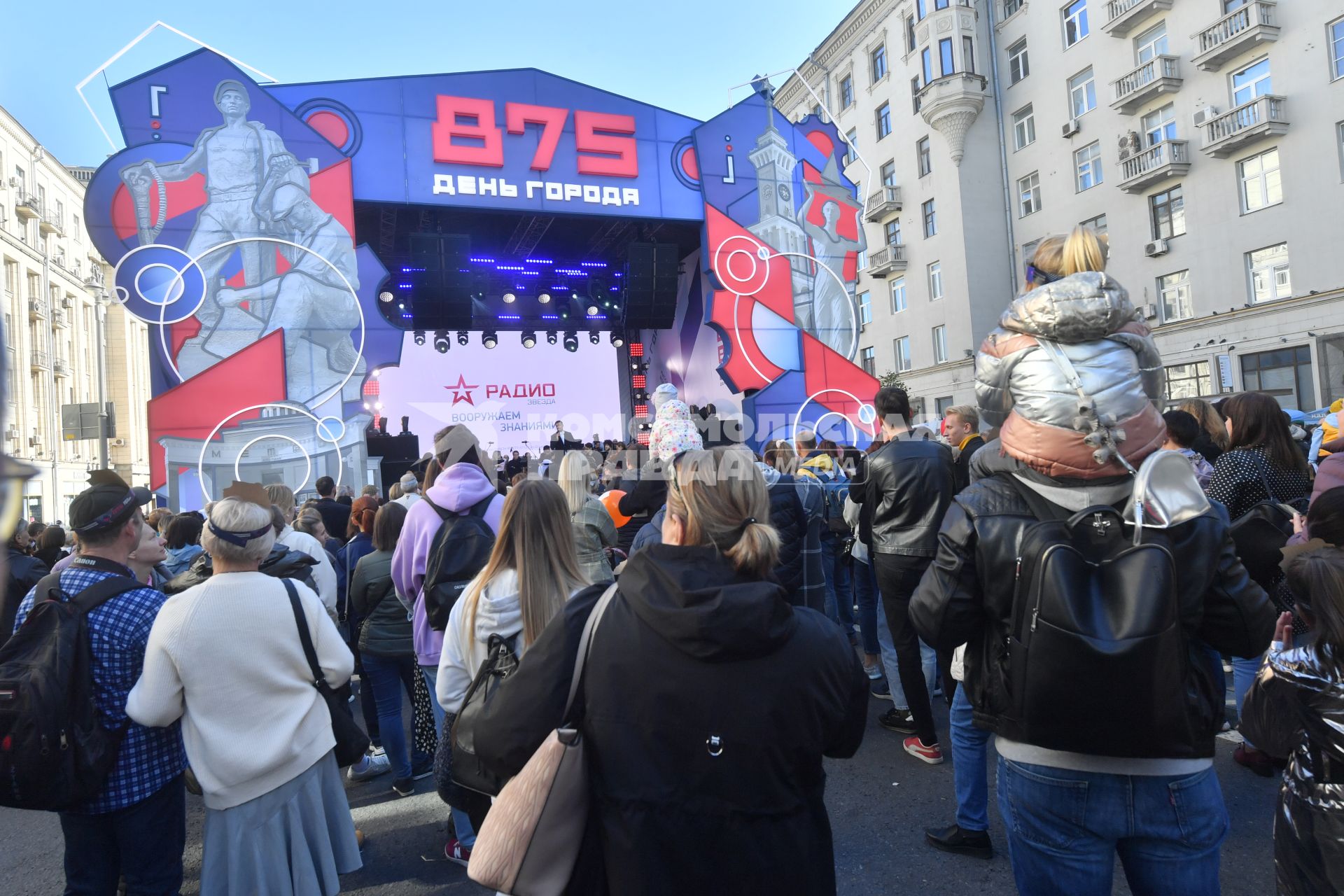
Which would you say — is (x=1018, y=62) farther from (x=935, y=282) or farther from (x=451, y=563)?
(x=451, y=563)

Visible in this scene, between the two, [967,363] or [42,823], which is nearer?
[42,823]

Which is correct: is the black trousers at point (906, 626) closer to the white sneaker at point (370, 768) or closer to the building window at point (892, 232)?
the white sneaker at point (370, 768)

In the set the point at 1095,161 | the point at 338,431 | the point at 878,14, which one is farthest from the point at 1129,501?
the point at 878,14

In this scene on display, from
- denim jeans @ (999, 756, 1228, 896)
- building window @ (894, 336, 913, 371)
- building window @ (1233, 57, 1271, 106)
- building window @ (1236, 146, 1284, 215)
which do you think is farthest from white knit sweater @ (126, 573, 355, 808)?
building window @ (894, 336, 913, 371)

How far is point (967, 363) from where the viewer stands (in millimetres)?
27734

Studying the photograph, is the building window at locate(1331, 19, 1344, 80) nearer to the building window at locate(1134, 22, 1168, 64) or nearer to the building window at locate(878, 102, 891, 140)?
the building window at locate(1134, 22, 1168, 64)

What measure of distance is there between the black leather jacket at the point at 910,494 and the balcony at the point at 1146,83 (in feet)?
76.1

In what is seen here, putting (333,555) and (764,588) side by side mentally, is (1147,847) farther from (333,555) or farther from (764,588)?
(333,555)

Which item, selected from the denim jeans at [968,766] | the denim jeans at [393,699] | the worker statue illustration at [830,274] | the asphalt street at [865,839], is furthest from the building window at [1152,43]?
the denim jeans at [393,699]

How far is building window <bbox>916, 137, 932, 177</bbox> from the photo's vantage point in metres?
30.4

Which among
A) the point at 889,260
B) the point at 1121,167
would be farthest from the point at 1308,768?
the point at 889,260

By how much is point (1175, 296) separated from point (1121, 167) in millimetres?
4147

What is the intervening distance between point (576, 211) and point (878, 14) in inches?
967

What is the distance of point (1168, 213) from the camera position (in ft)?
74.2
